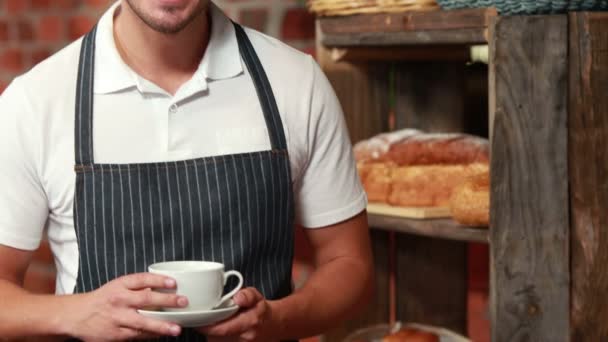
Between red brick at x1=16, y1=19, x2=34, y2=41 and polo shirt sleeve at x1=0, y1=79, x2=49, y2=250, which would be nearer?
polo shirt sleeve at x1=0, y1=79, x2=49, y2=250

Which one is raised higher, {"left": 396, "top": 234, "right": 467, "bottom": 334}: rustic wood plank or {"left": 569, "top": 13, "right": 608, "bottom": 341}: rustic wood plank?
{"left": 569, "top": 13, "right": 608, "bottom": 341}: rustic wood plank

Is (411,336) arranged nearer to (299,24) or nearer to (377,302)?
(377,302)

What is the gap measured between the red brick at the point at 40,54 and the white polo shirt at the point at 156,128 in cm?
160

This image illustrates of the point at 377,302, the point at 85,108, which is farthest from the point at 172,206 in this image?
the point at 377,302

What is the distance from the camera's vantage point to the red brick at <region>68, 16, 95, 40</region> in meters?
3.09

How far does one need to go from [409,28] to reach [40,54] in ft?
5.26

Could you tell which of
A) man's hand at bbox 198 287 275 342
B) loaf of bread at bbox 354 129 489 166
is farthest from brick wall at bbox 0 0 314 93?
man's hand at bbox 198 287 275 342

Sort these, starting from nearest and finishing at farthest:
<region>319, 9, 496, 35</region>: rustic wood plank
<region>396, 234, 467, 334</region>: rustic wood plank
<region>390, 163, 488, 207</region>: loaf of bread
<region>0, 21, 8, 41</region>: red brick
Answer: <region>319, 9, 496, 35</region>: rustic wood plank < <region>390, 163, 488, 207</region>: loaf of bread < <region>396, 234, 467, 334</region>: rustic wood plank < <region>0, 21, 8, 41</region>: red brick

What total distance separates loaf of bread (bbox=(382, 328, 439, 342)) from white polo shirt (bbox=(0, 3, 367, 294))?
52 centimetres

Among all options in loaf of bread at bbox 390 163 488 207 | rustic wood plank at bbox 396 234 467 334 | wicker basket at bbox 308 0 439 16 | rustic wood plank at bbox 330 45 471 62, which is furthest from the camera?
Answer: rustic wood plank at bbox 396 234 467 334

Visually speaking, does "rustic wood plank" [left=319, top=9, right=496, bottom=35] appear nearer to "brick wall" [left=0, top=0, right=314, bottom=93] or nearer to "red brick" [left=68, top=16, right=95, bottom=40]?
"brick wall" [left=0, top=0, right=314, bottom=93]

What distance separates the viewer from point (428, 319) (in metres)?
2.51

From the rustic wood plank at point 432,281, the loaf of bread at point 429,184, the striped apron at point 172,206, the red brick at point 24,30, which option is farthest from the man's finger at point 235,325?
the red brick at point 24,30

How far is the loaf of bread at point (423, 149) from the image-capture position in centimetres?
221
